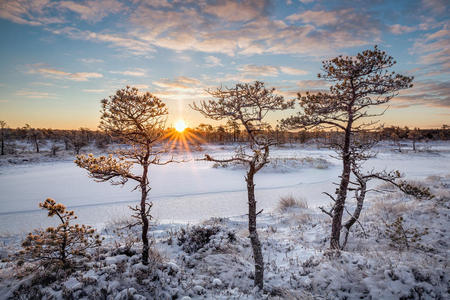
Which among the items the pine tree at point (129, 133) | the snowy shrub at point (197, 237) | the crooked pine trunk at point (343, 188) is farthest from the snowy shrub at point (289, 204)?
the pine tree at point (129, 133)

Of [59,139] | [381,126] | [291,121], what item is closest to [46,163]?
[59,139]

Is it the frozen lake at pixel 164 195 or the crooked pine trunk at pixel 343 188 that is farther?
the frozen lake at pixel 164 195

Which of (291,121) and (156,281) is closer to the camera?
(156,281)

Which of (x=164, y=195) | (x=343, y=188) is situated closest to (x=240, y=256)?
(x=343, y=188)

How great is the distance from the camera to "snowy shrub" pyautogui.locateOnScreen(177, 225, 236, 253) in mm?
8934

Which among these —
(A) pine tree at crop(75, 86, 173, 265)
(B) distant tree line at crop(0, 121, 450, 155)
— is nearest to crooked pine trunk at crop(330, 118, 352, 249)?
(B) distant tree line at crop(0, 121, 450, 155)

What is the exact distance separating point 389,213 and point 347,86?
8.81 metres

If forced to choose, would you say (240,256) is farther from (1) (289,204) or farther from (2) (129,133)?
(1) (289,204)

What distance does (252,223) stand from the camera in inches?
255

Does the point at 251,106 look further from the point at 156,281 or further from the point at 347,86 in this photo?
the point at 156,281

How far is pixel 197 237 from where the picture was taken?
30.6 ft

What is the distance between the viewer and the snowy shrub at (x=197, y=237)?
8934 millimetres

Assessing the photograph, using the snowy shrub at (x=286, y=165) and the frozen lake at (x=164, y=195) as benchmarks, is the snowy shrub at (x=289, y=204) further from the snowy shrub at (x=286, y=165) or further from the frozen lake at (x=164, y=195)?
the snowy shrub at (x=286, y=165)

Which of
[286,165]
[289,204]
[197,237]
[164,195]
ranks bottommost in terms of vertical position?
[164,195]
